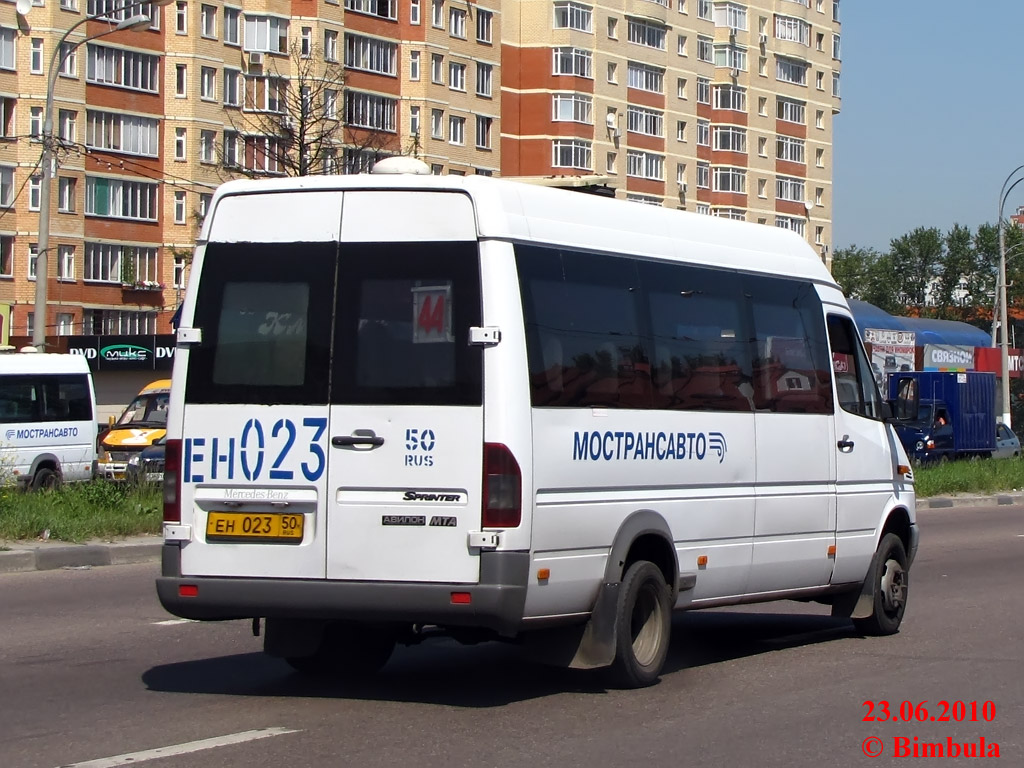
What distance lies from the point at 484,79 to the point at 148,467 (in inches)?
2484

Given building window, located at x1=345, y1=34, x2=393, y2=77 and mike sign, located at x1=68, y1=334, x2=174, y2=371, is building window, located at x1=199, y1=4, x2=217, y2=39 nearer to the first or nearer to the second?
building window, located at x1=345, y1=34, x2=393, y2=77

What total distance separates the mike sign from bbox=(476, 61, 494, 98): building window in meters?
29.1

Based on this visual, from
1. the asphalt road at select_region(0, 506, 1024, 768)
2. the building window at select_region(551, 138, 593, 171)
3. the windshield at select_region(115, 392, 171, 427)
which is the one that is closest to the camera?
the asphalt road at select_region(0, 506, 1024, 768)

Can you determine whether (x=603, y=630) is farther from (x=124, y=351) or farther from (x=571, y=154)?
(x=571, y=154)

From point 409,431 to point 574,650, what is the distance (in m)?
1.48

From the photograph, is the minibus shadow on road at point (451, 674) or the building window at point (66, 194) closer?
the minibus shadow on road at point (451, 674)

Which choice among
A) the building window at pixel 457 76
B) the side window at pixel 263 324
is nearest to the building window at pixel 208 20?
the building window at pixel 457 76

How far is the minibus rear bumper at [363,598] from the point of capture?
7.99 metres

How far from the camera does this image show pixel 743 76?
104875 mm

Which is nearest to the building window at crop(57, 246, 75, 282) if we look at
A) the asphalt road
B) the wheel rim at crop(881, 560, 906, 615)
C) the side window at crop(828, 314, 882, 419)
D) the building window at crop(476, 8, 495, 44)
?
the building window at crop(476, 8, 495, 44)

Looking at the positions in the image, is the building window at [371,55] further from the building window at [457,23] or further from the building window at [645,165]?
the building window at [645,165]

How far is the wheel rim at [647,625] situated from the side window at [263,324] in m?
2.06

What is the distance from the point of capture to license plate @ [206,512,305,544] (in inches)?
329

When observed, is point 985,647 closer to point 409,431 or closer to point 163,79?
point 409,431
